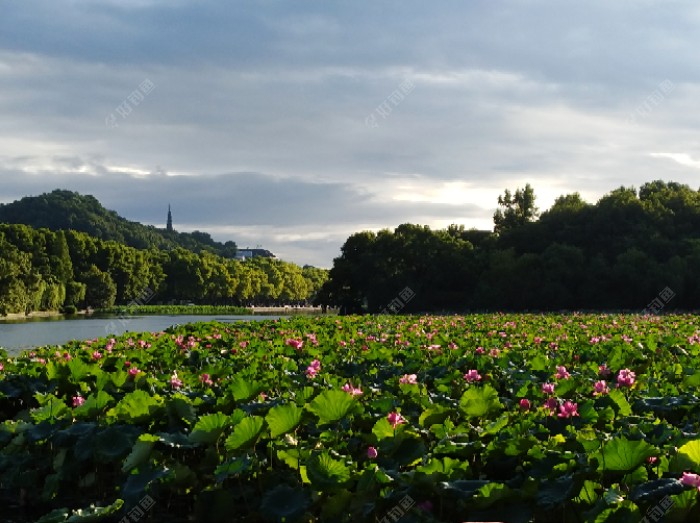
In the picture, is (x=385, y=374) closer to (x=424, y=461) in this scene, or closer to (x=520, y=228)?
(x=424, y=461)

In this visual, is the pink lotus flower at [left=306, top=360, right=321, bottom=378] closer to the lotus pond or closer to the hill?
the lotus pond

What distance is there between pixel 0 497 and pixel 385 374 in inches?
153

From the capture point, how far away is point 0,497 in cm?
586

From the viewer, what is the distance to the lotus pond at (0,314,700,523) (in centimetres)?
356

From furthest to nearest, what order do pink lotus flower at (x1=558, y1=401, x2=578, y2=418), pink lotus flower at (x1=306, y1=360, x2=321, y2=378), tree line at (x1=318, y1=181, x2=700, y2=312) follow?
1. tree line at (x1=318, y1=181, x2=700, y2=312)
2. pink lotus flower at (x1=306, y1=360, x2=321, y2=378)
3. pink lotus flower at (x1=558, y1=401, x2=578, y2=418)

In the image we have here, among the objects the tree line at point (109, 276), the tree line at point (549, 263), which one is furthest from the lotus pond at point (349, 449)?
the tree line at point (109, 276)

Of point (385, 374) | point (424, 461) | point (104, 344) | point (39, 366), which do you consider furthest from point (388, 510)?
point (104, 344)

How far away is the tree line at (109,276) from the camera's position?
7450 centimetres

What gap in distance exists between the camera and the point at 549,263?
2194 inches

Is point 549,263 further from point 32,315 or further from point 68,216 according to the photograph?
point 68,216

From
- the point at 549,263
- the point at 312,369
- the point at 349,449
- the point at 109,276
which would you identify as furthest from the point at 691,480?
the point at 109,276

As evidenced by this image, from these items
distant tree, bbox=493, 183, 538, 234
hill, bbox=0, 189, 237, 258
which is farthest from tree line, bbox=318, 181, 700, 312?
hill, bbox=0, 189, 237, 258

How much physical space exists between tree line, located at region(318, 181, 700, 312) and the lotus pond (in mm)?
47868

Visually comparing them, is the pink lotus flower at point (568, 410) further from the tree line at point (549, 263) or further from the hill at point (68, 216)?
the hill at point (68, 216)
